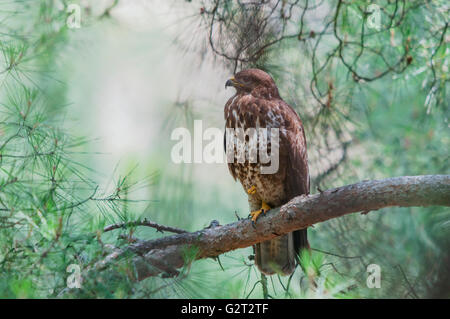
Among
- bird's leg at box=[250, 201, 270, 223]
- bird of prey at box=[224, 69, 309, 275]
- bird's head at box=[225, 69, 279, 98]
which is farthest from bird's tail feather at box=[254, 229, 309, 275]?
bird's head at box=[225, 69, 279, 98]

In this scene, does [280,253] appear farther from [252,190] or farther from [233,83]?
[233,83]

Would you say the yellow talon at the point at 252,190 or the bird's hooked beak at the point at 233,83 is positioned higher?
the bird's hooked beak at the point at 233,83

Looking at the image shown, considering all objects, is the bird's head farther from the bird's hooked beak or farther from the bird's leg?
the bird's leg

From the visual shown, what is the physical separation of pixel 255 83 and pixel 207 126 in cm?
71

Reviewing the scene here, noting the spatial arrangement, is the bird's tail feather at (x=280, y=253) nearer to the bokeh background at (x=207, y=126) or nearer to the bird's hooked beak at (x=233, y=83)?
the bokeh background at (x=207, y=126)

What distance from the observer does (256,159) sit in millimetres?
3025

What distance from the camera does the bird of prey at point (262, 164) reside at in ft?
9.94

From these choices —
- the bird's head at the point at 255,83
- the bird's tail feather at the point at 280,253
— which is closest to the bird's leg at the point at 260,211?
the bird's tail feather at the point at 280,253

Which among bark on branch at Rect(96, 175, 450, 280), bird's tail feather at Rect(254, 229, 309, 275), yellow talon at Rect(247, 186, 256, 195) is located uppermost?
yellow talon at Rect(247, 186, 256, 195)

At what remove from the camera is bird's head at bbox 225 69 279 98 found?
3152 mm

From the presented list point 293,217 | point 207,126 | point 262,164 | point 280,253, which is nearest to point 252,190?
point 262,164

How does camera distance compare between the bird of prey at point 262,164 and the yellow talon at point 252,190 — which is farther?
the yellow talon at point 252,190

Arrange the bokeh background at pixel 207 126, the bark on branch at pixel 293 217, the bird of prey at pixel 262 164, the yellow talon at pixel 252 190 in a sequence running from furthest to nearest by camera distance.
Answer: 1. the yellow talon at pixel 252 190
2. the bird of prey at pixel 262 164
3. the bark on branch at pixel 293 217
4. the bokeh background at pixel 207 126

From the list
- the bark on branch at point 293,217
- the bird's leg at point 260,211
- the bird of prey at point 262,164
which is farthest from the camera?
the bird of prey at point 262,164
